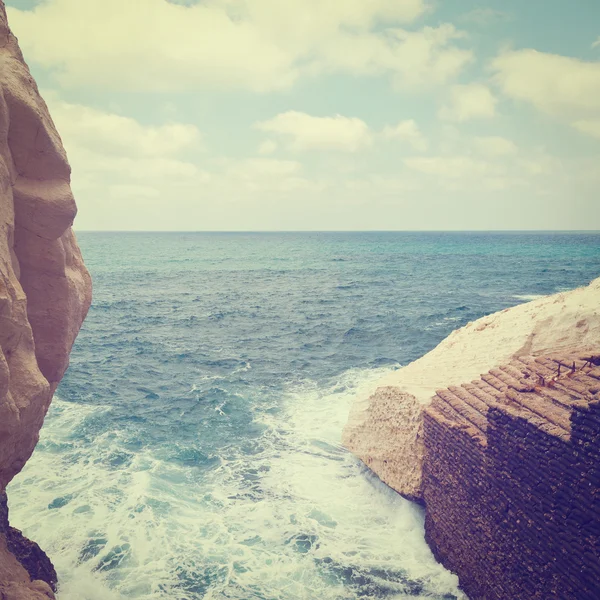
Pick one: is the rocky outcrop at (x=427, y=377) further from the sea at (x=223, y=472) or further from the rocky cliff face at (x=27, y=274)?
the rocky cliff face at (x=27, y=274)

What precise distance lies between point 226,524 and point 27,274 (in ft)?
25.0

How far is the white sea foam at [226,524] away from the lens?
1002 cm

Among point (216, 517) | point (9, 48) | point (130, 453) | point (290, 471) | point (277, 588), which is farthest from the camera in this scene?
point (130, 453)

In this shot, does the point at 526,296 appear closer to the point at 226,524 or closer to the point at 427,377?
the point at 427,377

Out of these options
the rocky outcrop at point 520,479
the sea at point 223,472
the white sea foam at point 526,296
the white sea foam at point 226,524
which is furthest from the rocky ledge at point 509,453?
the white sea foam at point 526,296

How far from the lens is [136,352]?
26203mm

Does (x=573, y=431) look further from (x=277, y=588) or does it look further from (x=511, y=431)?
(x=277, y=588)

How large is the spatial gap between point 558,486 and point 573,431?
0.93 meters

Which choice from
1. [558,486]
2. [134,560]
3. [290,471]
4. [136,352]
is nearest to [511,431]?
[558,486]

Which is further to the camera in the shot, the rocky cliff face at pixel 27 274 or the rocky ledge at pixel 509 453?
the rocky ledge at pixel 509 453

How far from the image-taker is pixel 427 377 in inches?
523

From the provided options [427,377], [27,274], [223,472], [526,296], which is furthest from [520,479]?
[526,296]

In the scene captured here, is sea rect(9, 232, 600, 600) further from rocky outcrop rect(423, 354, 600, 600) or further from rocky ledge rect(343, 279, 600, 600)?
rocky outcrop rect(423, 354, 600, 600)

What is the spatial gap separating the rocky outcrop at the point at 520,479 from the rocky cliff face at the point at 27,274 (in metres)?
7.56
